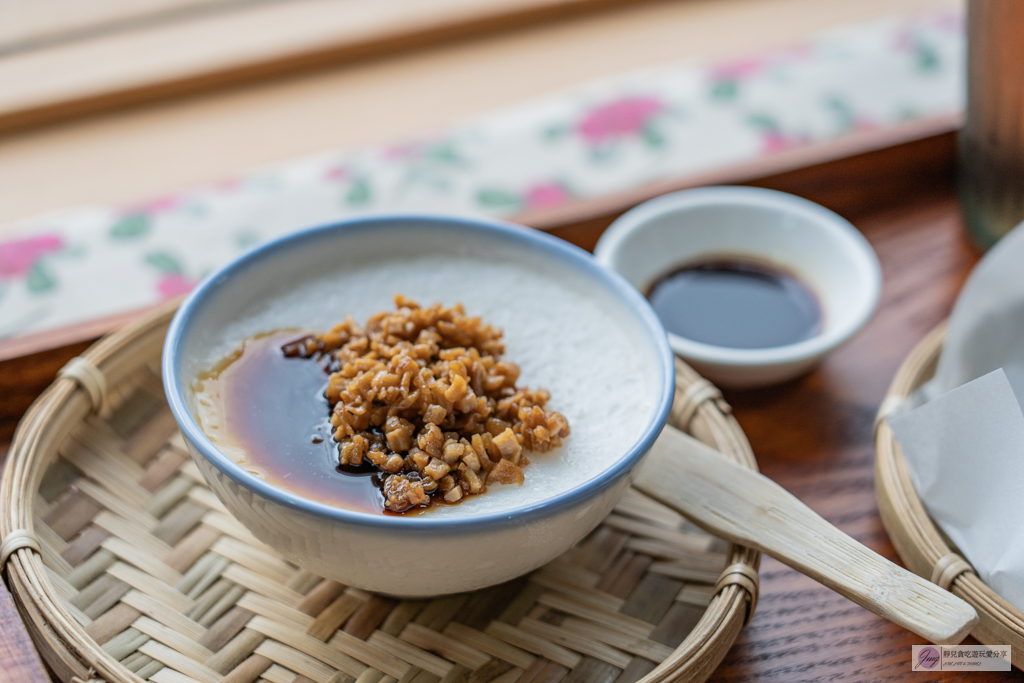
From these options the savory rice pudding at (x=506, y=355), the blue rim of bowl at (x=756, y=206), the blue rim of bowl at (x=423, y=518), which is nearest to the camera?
the blue rim of bowl at (x=423, y=518)

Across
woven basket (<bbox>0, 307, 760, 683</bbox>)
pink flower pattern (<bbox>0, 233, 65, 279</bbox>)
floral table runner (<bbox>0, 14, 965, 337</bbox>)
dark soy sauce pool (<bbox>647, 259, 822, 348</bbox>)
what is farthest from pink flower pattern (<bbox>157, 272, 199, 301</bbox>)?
dark soy sauce pool (<bbox>647, 259, 822, 348</bbox>)

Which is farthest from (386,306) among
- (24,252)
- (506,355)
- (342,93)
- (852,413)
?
(342,93)

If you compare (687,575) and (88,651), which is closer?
(88,651)

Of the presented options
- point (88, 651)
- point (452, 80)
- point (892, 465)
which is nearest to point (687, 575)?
point (892, 465)

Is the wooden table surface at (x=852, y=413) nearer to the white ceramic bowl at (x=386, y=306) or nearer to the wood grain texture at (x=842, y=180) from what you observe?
the wood grain texture at (x=842, y=180)

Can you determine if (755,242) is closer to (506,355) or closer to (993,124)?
(993,124)

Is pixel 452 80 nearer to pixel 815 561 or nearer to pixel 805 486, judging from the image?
pixel 805 486

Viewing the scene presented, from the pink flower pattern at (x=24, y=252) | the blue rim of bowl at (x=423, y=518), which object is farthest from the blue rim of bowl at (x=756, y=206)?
the pink flower pattern at (x=24, y=252)
